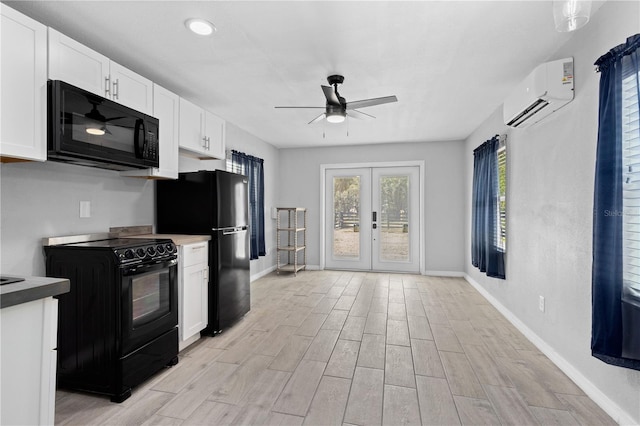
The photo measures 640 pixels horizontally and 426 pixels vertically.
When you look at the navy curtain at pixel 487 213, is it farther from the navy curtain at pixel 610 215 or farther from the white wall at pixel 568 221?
the navy curtain at pixel 610 215

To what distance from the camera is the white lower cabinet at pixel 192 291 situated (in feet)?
9.38

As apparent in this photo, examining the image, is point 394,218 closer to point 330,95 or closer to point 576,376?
point 330,95

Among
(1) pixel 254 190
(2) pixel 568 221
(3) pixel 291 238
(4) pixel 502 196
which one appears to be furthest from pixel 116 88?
(3) pixel 291 238

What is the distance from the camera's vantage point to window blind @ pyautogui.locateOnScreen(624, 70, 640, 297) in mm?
1810

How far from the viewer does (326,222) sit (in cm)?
674

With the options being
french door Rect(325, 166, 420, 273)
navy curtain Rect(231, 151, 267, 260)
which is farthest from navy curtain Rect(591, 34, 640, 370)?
french door Rect(325, 166, 420, 273)

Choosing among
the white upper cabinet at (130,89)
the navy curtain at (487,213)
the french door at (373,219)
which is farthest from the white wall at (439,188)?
the white upper cabinet at (130,89)

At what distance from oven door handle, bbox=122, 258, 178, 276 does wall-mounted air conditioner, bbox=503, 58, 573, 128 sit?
3219mm

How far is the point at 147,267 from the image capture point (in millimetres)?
2393

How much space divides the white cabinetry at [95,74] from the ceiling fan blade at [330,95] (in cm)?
153


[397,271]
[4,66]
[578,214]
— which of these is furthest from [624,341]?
[397,271]

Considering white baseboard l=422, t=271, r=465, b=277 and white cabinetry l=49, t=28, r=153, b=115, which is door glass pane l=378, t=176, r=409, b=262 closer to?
white baseboard l=422, t=271, r=465, b=277

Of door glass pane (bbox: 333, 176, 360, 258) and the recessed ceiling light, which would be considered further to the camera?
door glass pane (bbox: 333, 176, 360, 258)

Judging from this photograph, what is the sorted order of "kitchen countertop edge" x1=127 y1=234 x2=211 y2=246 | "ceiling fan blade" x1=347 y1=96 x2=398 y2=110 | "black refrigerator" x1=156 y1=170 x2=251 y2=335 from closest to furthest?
"kitchen countertop edge" x1=127 y1=234 x2=211 y2=246, "ceiling fan blade" x1=347 y1=96 x2=398 y2=110, "black refrigerator" x1=156 y1=170 x2=251 y2=335
